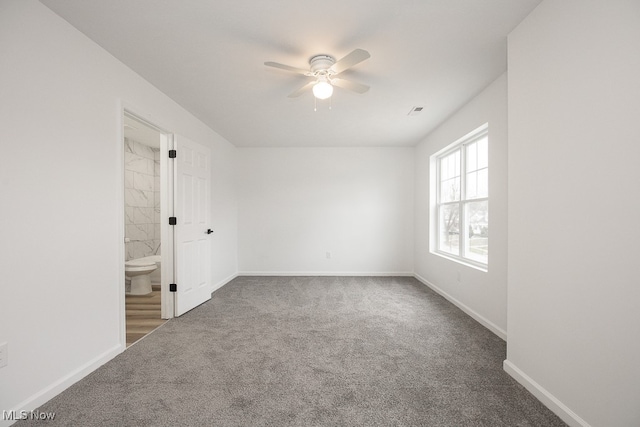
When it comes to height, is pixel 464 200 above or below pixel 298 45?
below

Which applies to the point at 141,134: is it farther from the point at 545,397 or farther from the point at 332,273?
the point at 545,397

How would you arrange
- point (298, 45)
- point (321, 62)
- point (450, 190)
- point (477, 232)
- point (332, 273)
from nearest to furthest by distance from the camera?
point (298, 45) < point (321, 62) < point (477, 232) < point (450, 190) < point (332, 273)

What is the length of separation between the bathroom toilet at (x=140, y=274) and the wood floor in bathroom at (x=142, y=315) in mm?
93

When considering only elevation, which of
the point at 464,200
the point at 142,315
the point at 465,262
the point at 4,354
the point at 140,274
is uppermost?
the point at 464,200

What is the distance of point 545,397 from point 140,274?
468cm

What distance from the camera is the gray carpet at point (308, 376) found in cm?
167

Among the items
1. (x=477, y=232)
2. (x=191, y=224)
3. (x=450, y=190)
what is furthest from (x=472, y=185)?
(x=191, y=224)

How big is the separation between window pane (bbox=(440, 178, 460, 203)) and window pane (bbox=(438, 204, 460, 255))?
12 centimetres

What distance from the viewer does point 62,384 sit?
6.24 feet

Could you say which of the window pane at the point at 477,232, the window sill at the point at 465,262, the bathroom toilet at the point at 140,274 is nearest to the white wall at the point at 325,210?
the window sill at the point at 465,262

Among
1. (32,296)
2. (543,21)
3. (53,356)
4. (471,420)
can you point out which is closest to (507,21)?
(543,21)

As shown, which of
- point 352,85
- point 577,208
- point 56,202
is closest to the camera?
point 577,208

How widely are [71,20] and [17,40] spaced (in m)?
0.44

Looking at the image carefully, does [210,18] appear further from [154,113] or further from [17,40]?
[154,113]
